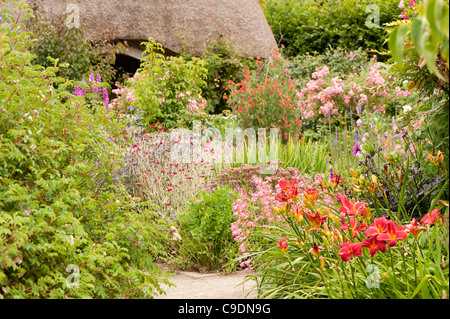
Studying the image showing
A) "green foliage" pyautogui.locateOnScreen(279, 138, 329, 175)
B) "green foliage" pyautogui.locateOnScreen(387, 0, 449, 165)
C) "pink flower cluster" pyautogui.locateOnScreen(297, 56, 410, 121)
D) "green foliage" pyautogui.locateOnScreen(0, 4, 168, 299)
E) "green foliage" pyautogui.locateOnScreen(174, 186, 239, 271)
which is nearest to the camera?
"green foliage" pyautogui.locateOnScreen(387, 0, 449, 165)

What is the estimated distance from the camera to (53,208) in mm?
2264

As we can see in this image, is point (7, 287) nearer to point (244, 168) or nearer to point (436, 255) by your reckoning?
point (436, 255)

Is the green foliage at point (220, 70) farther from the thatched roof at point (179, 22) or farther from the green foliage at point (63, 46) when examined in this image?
the green foliage at point (63, 46)

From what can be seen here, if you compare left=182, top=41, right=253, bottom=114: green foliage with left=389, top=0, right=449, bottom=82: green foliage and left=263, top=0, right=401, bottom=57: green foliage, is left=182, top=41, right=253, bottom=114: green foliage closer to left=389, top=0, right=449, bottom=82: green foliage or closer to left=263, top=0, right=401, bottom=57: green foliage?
left=263, top=0, right=401, bottom=57: green foliage

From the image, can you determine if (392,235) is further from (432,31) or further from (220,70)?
(220,70)

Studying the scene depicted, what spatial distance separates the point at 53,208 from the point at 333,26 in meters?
12.1

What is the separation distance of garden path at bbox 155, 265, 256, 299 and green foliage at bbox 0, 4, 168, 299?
2.73 feet

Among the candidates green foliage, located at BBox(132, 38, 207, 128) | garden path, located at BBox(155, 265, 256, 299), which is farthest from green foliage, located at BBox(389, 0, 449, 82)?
green foliage, located at BBox(132, 38, 207, 128)

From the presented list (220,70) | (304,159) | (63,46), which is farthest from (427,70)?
(220,70)

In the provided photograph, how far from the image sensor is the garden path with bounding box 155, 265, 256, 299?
3408mm

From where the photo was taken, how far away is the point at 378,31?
12.6m

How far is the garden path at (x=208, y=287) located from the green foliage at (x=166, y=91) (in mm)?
3247
